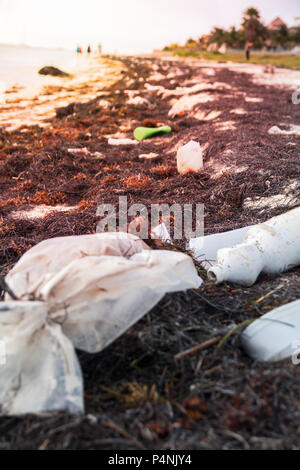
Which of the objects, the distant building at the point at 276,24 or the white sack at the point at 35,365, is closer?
the white sack at the point at 35,365

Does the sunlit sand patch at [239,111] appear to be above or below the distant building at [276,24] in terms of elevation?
below

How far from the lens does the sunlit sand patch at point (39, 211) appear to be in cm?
372

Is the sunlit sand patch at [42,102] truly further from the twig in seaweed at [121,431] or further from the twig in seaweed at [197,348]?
the twig in seaweed at [121,431]

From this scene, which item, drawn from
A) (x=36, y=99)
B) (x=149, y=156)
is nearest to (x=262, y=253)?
(x=149, y=156)

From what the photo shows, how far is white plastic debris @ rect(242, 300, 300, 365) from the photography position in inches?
61.9

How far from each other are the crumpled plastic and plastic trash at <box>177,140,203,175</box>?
2.88 m

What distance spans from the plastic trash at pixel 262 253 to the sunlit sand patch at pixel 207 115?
18.5 feet

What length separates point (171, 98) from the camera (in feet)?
38.3

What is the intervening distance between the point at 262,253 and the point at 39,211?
2.55m

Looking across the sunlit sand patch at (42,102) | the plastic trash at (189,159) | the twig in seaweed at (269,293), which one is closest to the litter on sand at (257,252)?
the twig in seaweed at (269,293)

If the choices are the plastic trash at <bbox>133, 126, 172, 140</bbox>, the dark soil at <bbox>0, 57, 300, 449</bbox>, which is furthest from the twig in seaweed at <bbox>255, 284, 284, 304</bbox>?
the plastic trash at <bbox>133, 126, 172, 140</bbox>

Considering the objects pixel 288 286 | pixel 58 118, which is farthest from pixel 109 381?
pixel 58 118
